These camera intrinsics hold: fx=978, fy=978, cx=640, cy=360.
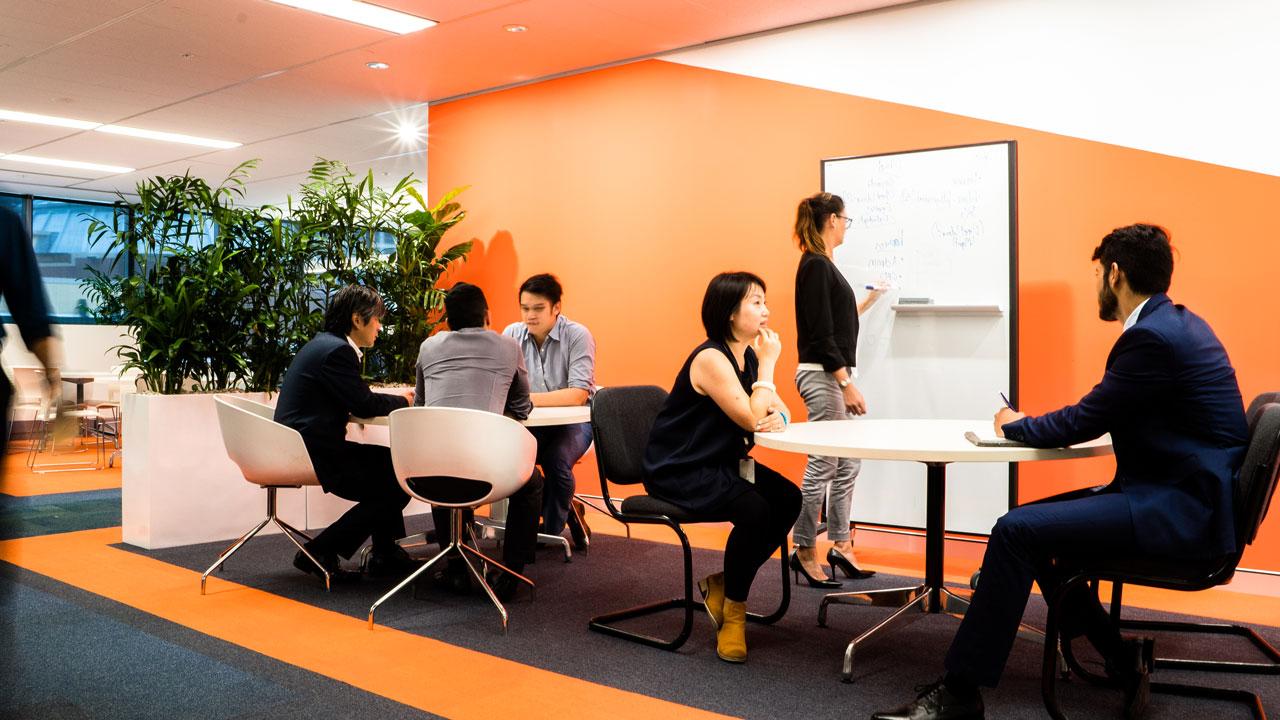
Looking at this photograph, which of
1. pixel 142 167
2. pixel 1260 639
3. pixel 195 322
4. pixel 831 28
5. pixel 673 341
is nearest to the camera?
pixel 1260 639

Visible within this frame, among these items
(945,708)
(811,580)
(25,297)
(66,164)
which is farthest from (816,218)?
(66,164)

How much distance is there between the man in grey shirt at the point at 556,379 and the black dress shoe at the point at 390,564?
0.70 m

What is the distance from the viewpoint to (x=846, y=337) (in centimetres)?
420

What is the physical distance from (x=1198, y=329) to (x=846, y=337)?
1.79m

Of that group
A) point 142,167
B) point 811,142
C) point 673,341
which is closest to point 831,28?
point 811,142

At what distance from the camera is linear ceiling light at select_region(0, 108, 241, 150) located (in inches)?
319

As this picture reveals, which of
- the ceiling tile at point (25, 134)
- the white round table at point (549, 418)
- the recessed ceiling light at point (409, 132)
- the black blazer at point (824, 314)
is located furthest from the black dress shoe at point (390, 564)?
the ceiling tile at point (25, 134)

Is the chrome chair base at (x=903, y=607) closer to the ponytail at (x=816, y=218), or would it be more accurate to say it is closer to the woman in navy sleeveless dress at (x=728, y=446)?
the woman in navy sleeveless dress at (x=728, y=446)

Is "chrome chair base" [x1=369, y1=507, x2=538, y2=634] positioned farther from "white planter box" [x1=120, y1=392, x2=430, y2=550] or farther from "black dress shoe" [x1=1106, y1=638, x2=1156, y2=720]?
"black dress shoe" [x1=1106, y1=638, x2=1156, y2=720]

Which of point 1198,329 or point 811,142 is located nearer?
point 1198,329

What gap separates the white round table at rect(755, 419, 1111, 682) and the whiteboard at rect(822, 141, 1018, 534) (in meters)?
1.30

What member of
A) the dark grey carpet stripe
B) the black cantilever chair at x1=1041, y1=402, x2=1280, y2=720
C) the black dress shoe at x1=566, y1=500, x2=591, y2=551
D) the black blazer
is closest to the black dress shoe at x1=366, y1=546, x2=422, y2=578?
the black dress shoe at x1=566, y1=500, x2=591, y2=551

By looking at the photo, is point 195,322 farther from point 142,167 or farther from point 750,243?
point 142,167

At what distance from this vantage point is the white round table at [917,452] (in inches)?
102
